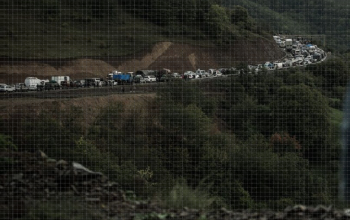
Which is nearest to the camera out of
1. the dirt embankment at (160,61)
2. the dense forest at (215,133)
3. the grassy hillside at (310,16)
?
the dense forest at (215,133)

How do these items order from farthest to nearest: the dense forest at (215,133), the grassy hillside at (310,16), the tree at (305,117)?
1. the grassy hillside at (310,16)
2. the tree at (305,117)
3. the dense forest at (215,133)

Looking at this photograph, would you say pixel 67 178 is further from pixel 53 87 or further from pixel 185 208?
pixel 53 87

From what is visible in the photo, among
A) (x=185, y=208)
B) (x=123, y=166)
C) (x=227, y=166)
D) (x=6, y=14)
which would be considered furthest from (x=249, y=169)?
(x=6, y=14)

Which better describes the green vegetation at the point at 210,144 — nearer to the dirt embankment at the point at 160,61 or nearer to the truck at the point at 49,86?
the truck at the point at 49,86

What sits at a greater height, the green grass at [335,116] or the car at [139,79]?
the car at [139,79]

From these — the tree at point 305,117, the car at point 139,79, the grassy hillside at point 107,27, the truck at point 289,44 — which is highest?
the grassy hillside at point 107,27

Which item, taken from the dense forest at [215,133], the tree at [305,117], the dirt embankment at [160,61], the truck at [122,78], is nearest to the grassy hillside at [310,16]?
the dense forest at [215,133]

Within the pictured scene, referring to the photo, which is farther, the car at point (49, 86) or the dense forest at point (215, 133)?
the car at point (49, 86)
